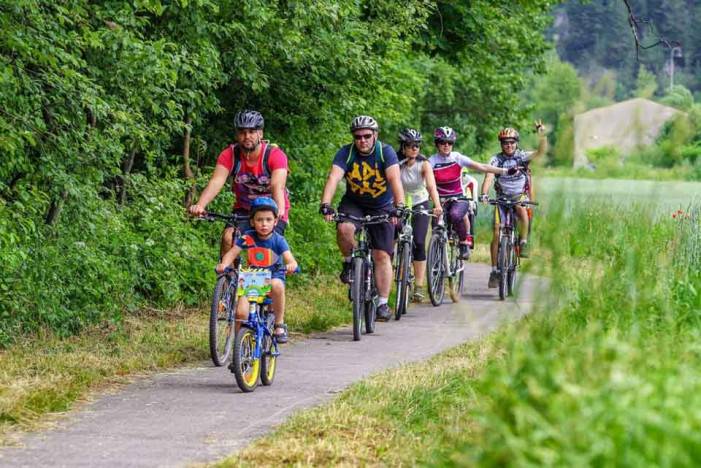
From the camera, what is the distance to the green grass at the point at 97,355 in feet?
28.6

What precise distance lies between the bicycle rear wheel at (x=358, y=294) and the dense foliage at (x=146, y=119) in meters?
1.82

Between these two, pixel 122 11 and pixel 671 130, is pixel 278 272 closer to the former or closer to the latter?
pixel 122 11

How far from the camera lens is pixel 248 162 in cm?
1120

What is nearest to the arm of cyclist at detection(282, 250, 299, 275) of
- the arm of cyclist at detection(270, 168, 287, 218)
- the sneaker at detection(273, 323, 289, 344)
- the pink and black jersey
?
the sneaker at detection(273, 323, 289, 344)

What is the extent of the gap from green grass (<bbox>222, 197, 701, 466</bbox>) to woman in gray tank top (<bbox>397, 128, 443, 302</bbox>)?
4.09m

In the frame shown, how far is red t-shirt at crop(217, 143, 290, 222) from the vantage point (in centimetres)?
1113

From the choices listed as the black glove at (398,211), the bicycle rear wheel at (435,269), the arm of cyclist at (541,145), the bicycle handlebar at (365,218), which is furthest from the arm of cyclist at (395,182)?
the arm of cyclist at (541,145)

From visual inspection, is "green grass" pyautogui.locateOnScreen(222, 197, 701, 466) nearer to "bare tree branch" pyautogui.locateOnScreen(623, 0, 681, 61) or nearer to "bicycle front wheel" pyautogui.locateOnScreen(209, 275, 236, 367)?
"bicycle front wheel" pyautogui.locateOnScreen(209, 275, 236, 367)

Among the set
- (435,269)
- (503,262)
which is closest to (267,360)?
(435,269)

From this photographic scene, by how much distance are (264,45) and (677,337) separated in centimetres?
909

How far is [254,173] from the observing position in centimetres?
1118

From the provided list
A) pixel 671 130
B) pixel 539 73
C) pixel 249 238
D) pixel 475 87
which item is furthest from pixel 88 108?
pixel 475 87

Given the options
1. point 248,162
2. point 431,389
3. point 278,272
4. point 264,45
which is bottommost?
point 431,389

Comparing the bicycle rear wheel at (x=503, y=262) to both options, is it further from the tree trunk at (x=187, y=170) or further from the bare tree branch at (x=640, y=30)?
the tree trunk at (x=187, y=170)
